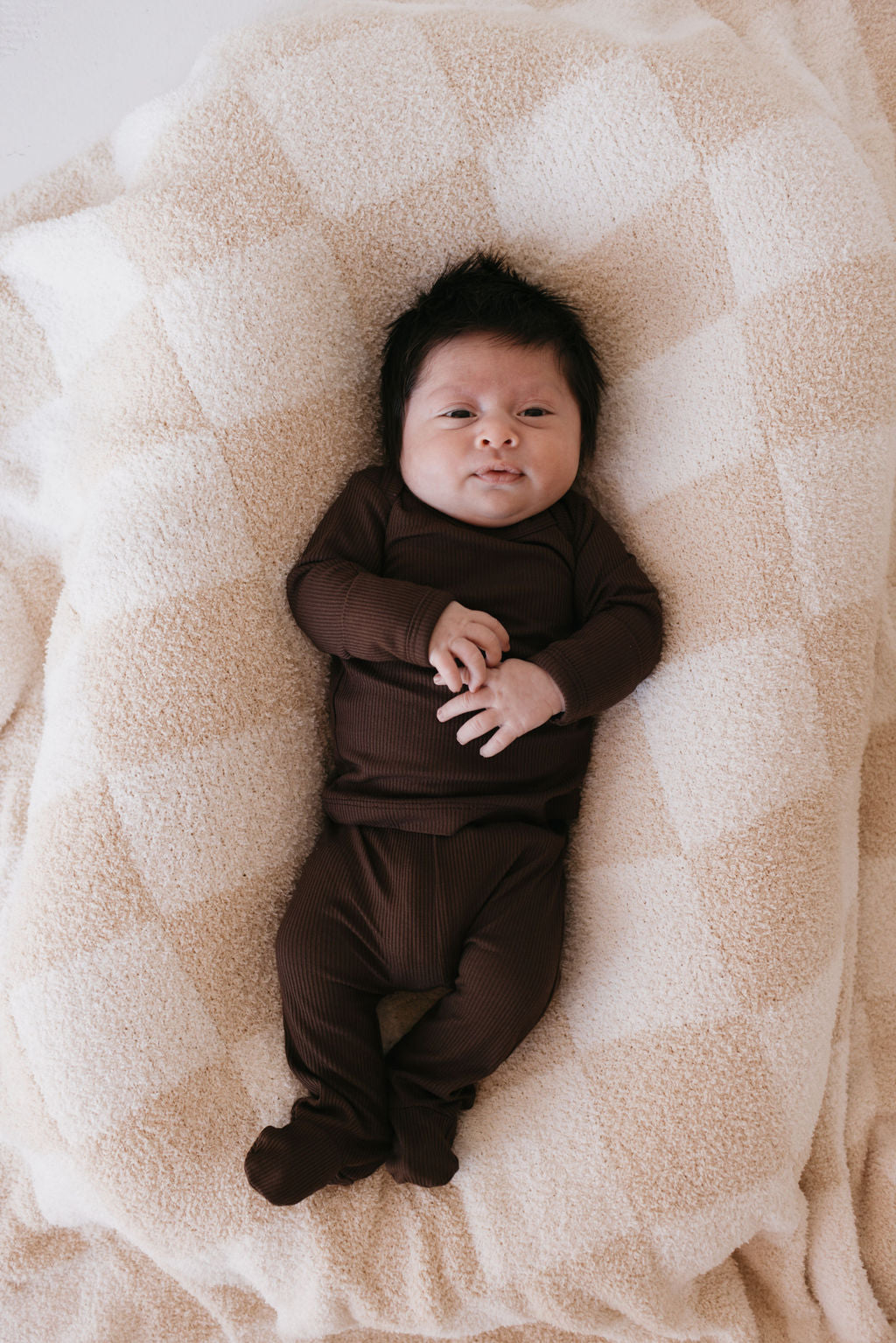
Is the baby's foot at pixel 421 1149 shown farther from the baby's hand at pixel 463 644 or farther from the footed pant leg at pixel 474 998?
the baby's hand at pixel 463 644

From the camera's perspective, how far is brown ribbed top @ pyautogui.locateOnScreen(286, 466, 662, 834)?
1.28m

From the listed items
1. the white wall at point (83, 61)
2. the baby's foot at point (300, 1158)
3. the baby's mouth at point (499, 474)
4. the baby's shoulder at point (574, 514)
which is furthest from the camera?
the white wall at point (83, 61)

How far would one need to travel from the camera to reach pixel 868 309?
131 cm

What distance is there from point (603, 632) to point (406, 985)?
21.6 inches

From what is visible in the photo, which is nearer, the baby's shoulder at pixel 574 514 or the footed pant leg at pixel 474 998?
the footed pant leg at pixel 474 998

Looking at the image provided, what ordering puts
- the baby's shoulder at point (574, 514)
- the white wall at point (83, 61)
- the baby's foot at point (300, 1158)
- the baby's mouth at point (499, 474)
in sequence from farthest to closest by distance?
the white wall at point (83, 61)
the baby's shoulder at point (574, 514)
the baby's mouth at point (499, 474)
the baby's foot at point (300, 1158)

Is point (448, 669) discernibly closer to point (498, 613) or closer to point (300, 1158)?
point (498, 613)

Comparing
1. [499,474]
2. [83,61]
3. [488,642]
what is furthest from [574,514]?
[83,61]

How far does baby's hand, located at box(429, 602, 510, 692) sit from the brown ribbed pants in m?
0.22

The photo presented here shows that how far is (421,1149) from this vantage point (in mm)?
1229

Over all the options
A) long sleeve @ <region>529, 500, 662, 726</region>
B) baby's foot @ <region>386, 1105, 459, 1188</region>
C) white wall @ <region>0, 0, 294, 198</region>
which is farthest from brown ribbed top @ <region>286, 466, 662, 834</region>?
white wall @ <region>0, 0, 294, 198</region>

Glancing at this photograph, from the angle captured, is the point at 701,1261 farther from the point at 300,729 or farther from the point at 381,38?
the point at 381,38

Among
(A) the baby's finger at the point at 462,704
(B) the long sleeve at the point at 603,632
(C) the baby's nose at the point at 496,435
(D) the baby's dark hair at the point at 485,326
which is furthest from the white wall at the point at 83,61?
(A) the baby's finger at the point at 462,704

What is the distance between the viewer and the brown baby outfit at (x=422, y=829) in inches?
49.0
